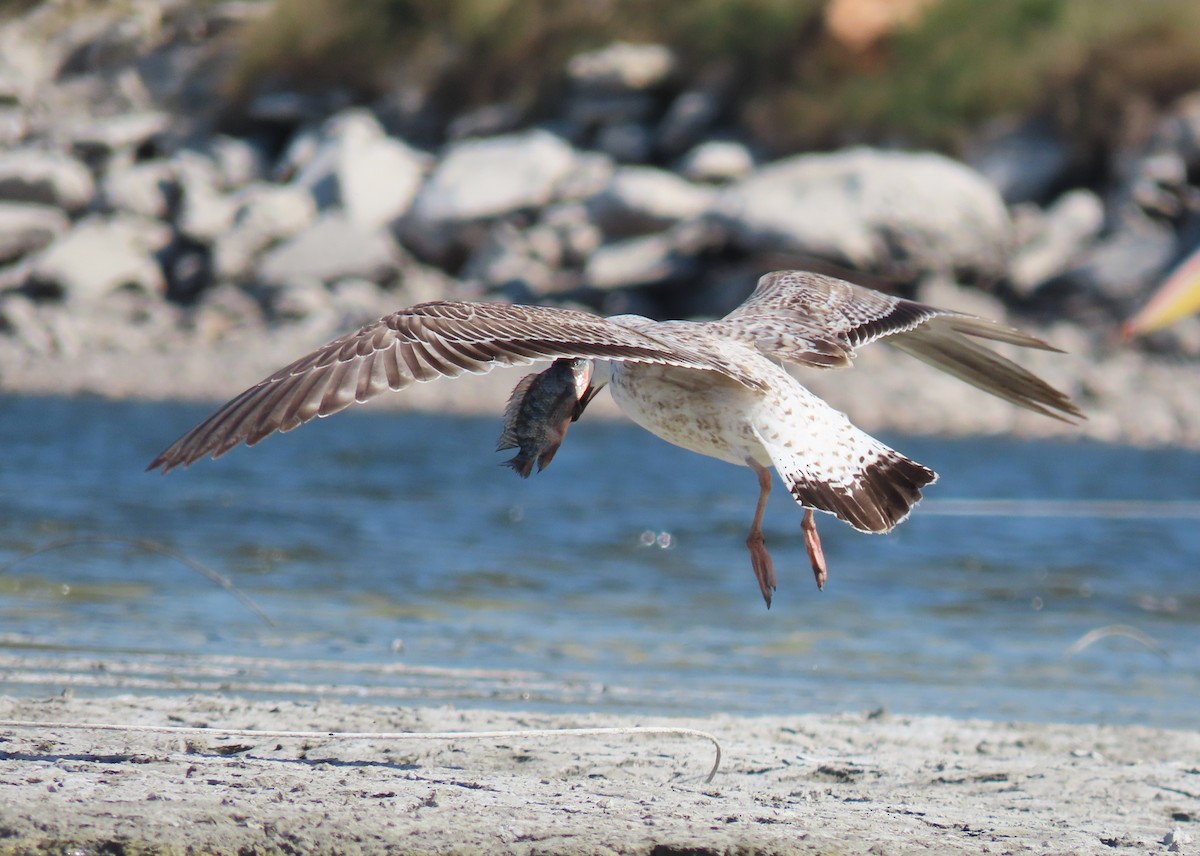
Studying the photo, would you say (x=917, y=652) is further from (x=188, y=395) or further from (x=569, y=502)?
(x=188, y=395)

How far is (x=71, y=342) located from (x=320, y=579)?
34.8ft

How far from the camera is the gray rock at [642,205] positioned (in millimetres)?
19125

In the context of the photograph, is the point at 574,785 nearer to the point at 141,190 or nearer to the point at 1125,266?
Answer: the point at 1125,266

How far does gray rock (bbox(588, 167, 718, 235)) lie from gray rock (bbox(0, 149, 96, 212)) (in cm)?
651

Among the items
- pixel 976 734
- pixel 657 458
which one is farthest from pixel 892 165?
pixel 976 734

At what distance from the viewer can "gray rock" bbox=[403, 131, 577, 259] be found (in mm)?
19609

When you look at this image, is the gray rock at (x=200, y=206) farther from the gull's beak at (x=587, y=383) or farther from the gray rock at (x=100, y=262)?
the gull's beak at (x=587, y=383)

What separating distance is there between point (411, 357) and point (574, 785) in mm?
1206

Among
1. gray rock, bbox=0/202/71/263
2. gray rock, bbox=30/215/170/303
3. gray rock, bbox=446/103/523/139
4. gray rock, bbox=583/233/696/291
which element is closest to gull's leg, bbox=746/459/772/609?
gray rock, bbox=583/233/696/291

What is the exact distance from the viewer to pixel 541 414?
183 inches

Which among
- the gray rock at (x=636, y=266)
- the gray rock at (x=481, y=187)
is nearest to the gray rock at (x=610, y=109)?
the gray rock at (x=481, y=187)

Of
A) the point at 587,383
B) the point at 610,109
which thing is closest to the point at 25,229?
the point at 610,109

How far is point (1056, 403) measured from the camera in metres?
5.78

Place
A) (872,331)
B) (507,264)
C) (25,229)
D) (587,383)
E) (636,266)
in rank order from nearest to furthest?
(587,383)
(872,331)
(636,266)
(507,264)
(25,229)
